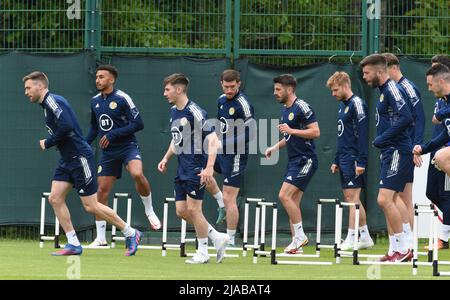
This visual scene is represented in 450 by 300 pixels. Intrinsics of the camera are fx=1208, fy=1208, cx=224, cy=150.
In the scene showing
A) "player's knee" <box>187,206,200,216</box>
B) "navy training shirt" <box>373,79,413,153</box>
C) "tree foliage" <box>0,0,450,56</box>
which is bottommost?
"player's knee" <box>187,206,200,216</box>

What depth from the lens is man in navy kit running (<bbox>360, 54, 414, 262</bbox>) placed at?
1366 centimetres

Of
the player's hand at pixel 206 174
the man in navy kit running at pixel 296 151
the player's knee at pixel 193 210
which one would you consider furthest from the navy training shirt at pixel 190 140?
the man in navy kit running at pixel 296 151

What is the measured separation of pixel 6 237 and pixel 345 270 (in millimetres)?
6693

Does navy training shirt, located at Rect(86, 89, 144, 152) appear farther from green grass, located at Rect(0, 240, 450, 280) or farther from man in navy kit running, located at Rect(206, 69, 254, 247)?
green grass, located at Rect(0, 240, 450, 280)

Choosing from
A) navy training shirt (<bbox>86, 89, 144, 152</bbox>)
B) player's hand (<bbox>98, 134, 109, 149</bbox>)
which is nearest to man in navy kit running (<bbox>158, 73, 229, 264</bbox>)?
navy training shirt (<bbox>86, 89, 144, 152</bbox>)

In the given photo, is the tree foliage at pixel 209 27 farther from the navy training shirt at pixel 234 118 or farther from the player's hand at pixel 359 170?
the player's hand at pixel 359 170

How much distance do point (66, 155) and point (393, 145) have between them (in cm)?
389

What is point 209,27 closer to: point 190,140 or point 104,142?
point 104,142

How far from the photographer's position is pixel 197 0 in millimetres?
18297

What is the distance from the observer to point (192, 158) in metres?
13.6

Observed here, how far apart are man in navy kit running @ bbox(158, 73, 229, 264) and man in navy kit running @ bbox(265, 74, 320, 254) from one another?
1.65 m

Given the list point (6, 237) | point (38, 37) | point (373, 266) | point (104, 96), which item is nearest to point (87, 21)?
point (38, 37)

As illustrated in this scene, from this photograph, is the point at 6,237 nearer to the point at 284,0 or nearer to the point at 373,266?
the point at 284,0

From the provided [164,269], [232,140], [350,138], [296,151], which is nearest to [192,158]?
[164,269]
